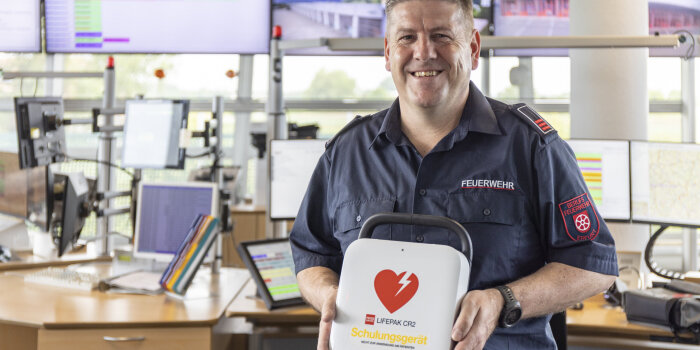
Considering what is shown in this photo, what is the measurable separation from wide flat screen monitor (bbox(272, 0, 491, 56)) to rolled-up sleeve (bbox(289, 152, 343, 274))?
3.19 m

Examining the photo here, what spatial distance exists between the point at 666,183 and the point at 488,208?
1.67m

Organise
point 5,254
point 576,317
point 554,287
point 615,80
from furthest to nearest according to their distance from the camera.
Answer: point 5,254
point 615,80
point 576,317
point 554,287

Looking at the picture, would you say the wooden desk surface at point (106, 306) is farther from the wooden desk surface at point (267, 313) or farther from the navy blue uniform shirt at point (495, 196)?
the navy blue uniform shirt at point (495, 196)

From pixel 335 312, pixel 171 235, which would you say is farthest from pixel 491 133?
pixel 171 235

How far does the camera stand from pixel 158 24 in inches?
188

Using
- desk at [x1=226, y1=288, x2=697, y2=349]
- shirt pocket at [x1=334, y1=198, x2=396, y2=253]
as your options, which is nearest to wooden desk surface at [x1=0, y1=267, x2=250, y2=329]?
desk at [x1=226, y1=288, x2=697, y2=349]

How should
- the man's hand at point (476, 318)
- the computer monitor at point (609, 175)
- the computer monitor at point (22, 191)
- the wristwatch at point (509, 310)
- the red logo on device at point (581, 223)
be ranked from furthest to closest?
1. the computer monitor at point (22, 191)
2. the computer monitor at point (609, 175)
3. the red logo on device at point (581, 223)
4. the wristwatch at point (509, 310)
5. the man's hand at point (476, 318)

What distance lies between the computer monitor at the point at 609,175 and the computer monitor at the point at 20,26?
3.61m

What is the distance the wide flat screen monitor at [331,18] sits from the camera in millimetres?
4809

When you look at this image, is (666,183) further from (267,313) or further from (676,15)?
(676,15)

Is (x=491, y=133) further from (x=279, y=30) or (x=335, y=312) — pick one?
(x=279, y=30)

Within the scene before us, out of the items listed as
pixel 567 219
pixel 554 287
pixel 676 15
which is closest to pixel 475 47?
pixel 567 219

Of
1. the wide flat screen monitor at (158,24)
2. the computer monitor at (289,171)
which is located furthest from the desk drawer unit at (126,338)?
the wide flat screen monitor at (158,24)

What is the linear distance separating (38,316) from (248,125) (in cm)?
354
